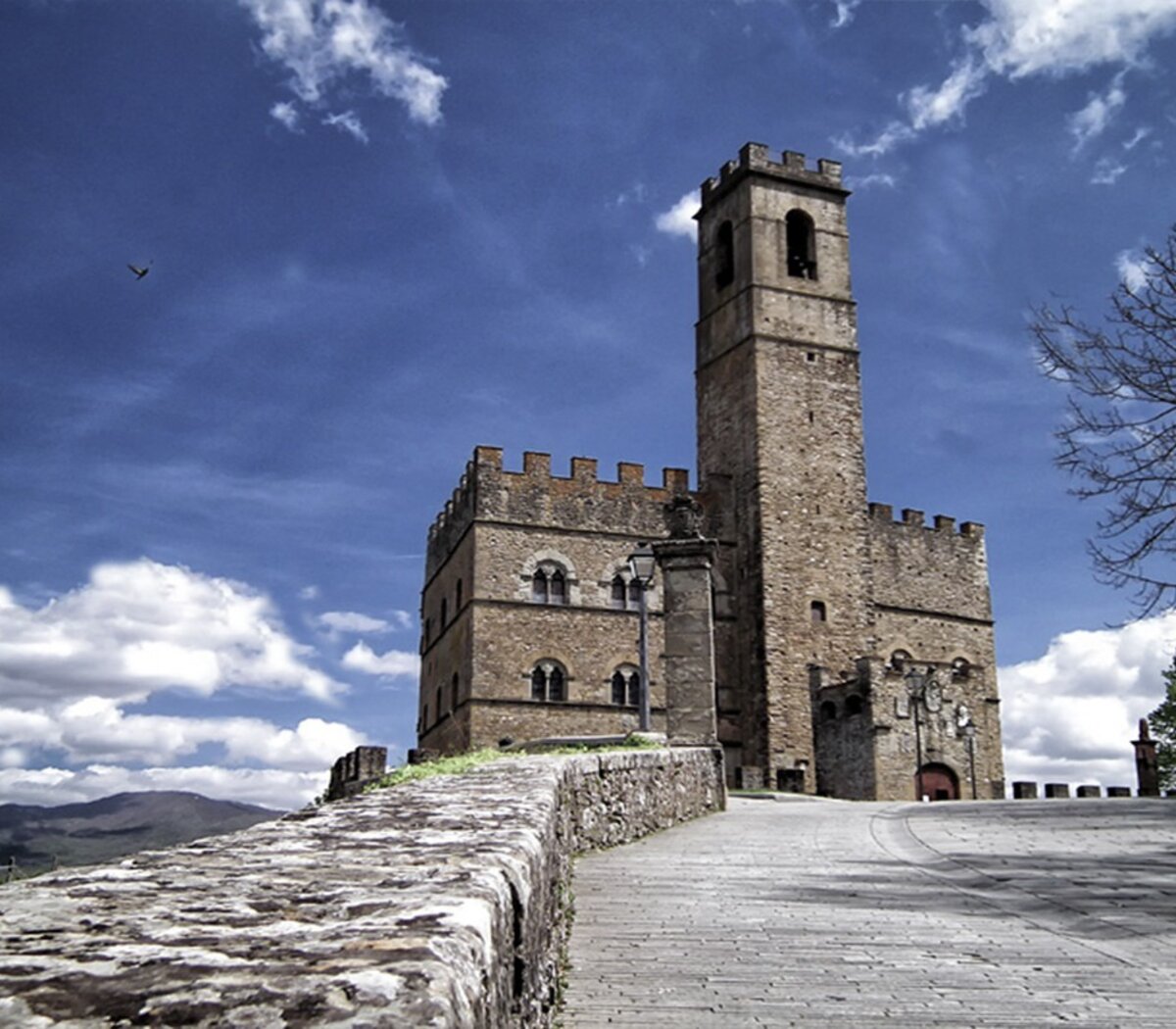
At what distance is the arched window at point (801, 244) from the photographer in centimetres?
3809

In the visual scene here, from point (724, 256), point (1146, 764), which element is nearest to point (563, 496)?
point (724, 256)

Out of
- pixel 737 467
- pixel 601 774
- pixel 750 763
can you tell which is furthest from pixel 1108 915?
pixel 737 467

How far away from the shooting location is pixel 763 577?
34.4 meters

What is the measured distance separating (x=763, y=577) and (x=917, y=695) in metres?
5.41

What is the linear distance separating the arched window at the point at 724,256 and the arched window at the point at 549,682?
1395 cm

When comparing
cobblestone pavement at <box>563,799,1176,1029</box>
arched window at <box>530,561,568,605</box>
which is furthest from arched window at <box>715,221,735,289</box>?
cobblestone pavement at <box>563,799,1176,1029</box>

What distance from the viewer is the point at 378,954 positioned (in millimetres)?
1801

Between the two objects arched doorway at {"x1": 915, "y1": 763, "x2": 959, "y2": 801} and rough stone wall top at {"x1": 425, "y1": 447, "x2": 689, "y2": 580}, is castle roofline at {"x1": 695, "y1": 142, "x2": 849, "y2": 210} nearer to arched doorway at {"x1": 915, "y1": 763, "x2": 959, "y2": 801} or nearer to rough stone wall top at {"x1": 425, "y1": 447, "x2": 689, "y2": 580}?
rough stone wall top at {"x1": 425, "y1": 447, "x2": 689, "y2": 580}

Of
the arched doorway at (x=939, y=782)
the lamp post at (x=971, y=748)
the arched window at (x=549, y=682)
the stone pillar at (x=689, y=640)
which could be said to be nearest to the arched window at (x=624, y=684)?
the arched window at (x=549, y=682)

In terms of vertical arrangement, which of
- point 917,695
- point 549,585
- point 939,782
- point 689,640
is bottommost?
point 939,782

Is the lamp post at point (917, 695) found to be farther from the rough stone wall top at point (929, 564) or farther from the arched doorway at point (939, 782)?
the rough stone wall top at point (929, 564)

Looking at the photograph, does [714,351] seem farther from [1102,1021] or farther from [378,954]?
[378,954]

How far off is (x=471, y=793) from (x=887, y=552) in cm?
3434

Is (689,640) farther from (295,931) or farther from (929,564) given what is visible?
(929,564)
